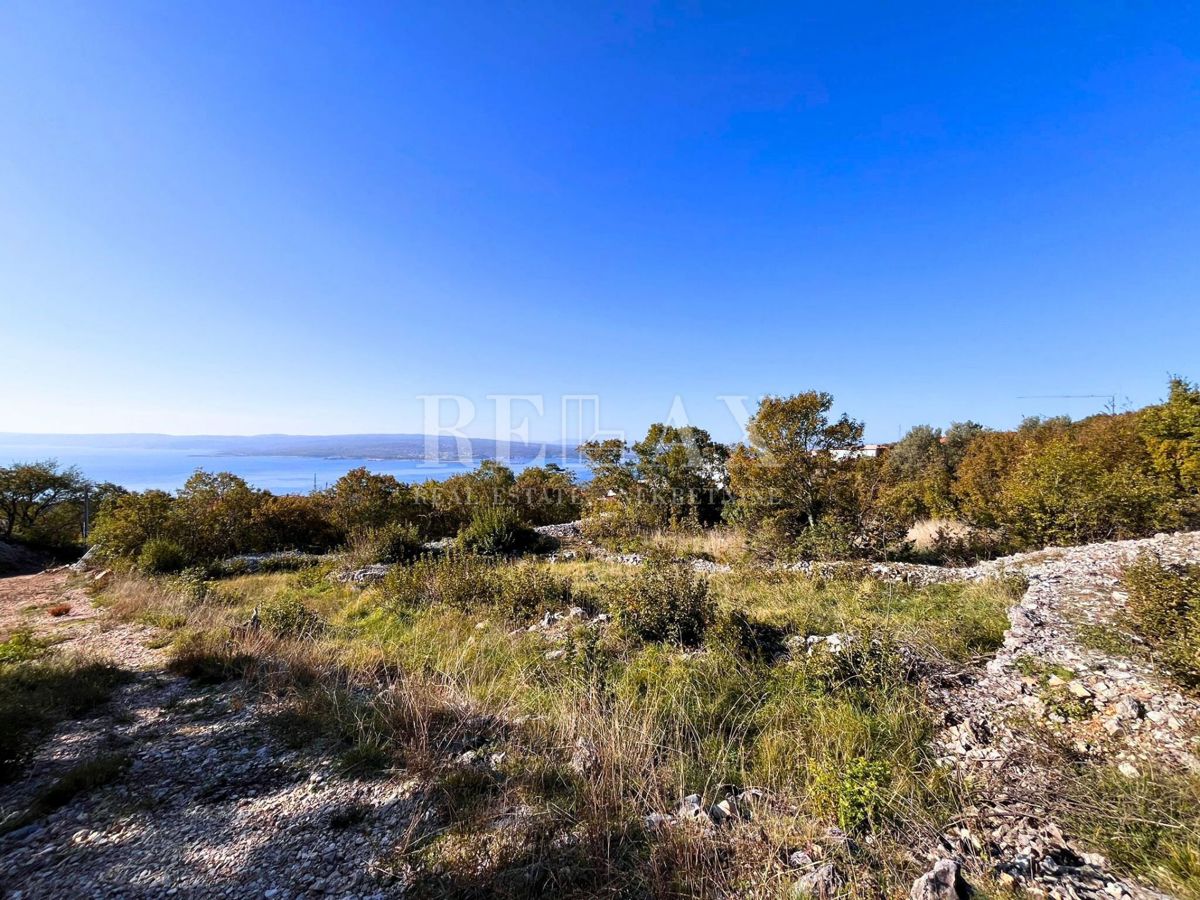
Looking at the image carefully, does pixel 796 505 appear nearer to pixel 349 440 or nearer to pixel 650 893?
pixel 650 893

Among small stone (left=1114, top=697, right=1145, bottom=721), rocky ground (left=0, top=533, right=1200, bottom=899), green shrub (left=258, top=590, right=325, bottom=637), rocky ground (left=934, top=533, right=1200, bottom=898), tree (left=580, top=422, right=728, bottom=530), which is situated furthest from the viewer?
tree (left=580, top=422, right=728, bottom=530)

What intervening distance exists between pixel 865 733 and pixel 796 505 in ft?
25.1

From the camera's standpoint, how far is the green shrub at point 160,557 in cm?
936

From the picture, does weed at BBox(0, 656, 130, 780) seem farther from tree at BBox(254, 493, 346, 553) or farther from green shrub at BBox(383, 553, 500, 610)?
tree at BBox(254, 493, 346, 553)

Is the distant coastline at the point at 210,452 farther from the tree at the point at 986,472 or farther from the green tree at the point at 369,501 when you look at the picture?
the tree at the point at 986,472

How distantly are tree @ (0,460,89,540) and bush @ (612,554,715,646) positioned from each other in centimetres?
3063

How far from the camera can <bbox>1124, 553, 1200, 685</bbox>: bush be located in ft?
8.93

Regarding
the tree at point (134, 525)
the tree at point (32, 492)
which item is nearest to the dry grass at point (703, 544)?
the tree at point (134, 525)

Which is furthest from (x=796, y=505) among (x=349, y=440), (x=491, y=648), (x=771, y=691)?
(x=349, y=440)

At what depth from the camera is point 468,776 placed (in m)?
2.52

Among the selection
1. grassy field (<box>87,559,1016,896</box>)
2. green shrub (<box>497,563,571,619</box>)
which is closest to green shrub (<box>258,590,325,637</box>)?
grassy field (<box>87,559,1016,896</box>)

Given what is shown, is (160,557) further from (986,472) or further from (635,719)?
(986,472)

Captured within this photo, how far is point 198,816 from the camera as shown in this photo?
2383 millimetres

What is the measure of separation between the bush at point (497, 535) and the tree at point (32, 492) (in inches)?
981
